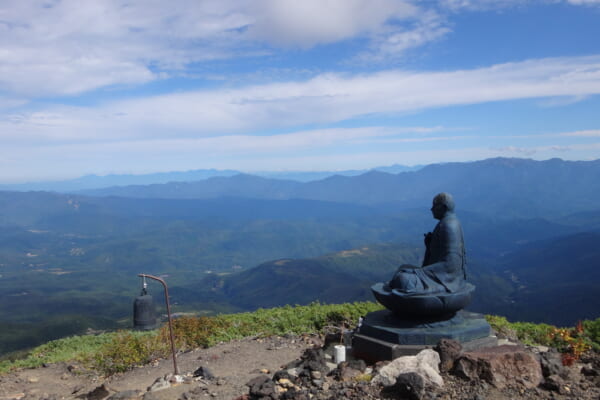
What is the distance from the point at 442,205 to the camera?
10.4 m

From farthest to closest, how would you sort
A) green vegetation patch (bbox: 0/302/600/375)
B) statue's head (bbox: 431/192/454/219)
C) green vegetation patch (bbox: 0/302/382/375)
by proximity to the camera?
green vegetation patch (bbox: 0/302/382/375), green vegetation patch (bbox: 0/302/600/375), statue's head (bbox: 431/192/454/219)

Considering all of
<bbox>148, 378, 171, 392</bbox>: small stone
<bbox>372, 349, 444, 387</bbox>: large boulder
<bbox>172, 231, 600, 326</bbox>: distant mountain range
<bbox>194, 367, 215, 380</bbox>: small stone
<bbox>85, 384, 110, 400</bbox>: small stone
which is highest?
<bbox>372, 349, 444, 387</bbox>: large boulder

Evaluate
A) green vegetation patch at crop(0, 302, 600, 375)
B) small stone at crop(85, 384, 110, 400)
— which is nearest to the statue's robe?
green vegetation patch at crop(0, 302, 600, 375)

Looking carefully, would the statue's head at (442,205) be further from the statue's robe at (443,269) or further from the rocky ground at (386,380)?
the rocky ground at (386,380)

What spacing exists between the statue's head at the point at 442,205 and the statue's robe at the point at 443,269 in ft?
0.34

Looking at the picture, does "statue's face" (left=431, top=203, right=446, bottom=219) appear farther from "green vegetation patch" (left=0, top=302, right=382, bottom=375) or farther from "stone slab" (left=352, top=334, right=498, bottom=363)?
"green vegetation patch" (left=0, top=302, right=382, bottom=375)

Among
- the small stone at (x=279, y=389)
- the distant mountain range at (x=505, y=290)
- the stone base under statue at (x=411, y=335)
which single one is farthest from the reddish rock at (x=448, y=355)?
the distant mountain range at (x=505, y=290)

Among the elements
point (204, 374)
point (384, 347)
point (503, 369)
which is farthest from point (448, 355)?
point (204, 374)

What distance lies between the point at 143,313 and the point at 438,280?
8.58 metres

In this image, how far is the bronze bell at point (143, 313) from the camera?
1348 cm

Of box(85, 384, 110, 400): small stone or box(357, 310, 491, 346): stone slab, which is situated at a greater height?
box(357, 310, 491, 346): stone slab

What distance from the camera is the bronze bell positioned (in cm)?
1348

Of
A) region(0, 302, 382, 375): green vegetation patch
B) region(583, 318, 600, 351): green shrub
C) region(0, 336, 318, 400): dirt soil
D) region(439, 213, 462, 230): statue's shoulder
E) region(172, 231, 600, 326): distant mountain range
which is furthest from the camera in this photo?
region(172, 231, 600, 326): distant mountain range

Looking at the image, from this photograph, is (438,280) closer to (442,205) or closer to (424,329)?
(424,329)
